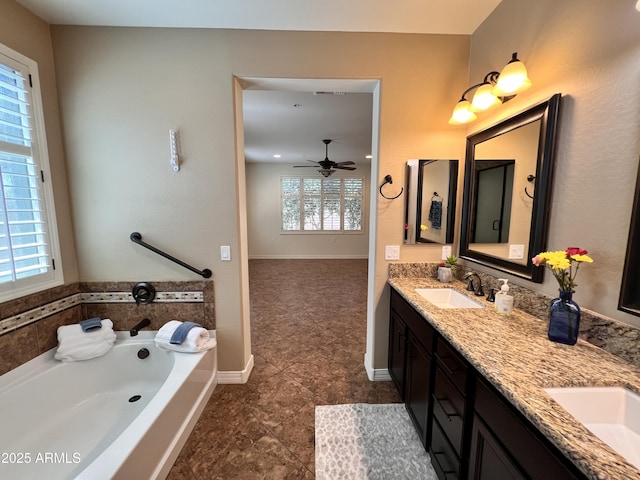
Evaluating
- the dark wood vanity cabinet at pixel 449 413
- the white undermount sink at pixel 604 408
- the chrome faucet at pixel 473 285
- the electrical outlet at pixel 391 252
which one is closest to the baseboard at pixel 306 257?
the electrical outlet at pixel 391 252

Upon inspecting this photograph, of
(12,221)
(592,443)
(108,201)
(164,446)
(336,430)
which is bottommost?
(336,430)

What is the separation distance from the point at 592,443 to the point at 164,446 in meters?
1.94

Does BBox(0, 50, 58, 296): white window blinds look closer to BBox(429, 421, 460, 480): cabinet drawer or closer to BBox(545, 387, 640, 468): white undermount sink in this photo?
BBox(429, 421, 460, 480): cabinet drawer

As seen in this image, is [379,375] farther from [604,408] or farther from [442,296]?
[604,408]

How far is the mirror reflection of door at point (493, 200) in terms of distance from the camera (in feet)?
5.45

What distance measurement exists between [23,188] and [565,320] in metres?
3.25

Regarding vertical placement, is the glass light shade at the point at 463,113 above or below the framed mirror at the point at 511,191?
above

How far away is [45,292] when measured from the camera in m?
1.84

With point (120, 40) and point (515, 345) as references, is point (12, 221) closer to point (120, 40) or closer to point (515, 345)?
point (120, 40)

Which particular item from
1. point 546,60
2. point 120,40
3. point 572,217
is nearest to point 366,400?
point 572,217

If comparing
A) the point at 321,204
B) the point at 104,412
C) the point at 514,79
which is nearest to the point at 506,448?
the point at 514,79

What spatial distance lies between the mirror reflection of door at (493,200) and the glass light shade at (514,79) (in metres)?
0.42

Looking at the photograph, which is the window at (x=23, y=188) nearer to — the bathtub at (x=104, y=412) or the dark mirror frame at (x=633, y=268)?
the bathtub at (x=104, y=412)

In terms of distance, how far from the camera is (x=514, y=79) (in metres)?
1.40
